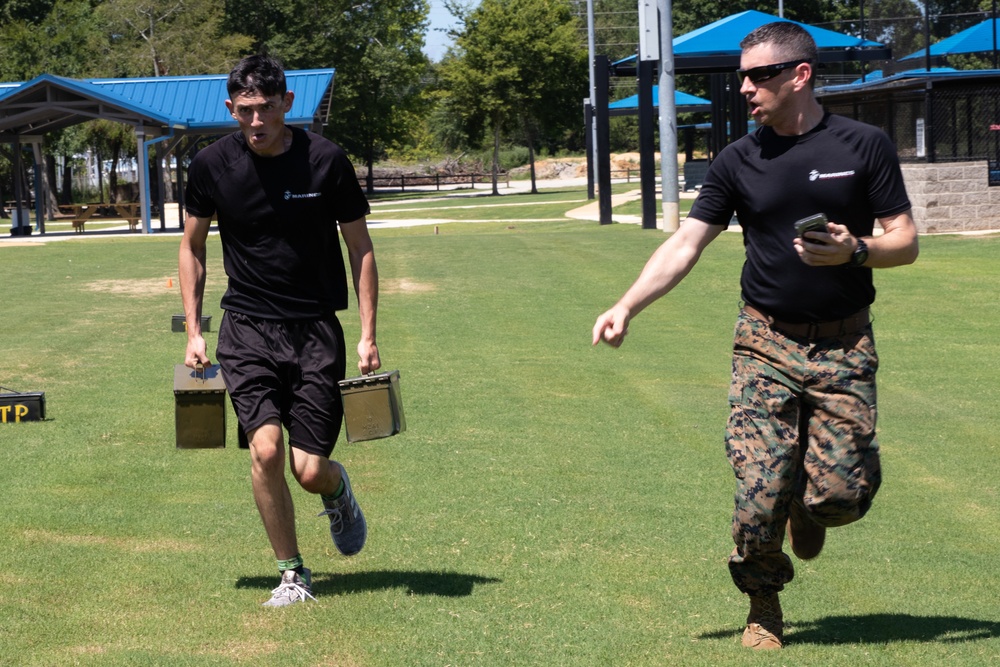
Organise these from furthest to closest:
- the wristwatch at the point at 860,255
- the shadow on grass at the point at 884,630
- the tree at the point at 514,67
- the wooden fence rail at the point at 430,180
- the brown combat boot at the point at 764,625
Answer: the wooden fence rail at the point at 430,180 < the tree at the point at 514,67 < the shadow on grass at the point at 884,630 < the brown combat boot at the point at 764,625 < the wristwatch at the point at 860,255

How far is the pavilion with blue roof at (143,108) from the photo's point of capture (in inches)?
1512

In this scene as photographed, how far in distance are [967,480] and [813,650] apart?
3559 mm

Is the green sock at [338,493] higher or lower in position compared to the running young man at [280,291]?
lower

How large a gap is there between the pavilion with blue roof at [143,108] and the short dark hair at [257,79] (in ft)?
106

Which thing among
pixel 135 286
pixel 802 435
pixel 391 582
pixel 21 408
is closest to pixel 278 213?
pixel 391 582

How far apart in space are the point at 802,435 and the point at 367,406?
5.77 feet

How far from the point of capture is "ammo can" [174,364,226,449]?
5.82 m

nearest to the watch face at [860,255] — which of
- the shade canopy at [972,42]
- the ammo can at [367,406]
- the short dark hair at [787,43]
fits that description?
the short dark hair at [787,43]

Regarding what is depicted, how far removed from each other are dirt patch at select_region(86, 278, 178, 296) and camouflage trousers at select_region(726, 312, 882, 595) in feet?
54.7

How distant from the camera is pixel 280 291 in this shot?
5.48m

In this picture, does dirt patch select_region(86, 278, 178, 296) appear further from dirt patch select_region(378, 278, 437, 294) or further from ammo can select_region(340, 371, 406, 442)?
ammo can select_region(340, 371, 406, 442)

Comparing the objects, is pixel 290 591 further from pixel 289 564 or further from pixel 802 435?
pixel 802 435

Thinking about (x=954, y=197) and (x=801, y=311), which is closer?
(x=801, y=311)

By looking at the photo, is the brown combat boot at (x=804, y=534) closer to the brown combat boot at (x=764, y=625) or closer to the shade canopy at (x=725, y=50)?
the brown combat boot at (x=764, y=625)
